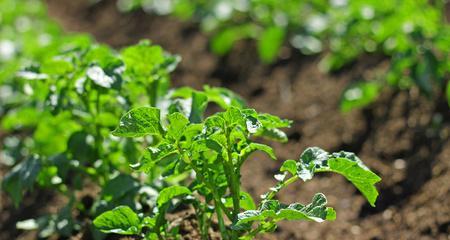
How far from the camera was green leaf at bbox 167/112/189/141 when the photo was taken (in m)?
2.25

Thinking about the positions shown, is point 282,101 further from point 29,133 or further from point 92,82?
point 92,82

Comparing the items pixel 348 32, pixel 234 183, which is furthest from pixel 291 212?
pixel 348 32

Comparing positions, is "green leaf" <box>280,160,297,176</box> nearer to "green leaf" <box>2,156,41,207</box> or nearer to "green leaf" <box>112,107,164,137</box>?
"green leaf" <box>112,107,164,137</box>

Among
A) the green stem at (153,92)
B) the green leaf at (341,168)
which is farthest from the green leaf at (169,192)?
the green stem at (153,92)

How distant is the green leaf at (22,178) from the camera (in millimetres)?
2799

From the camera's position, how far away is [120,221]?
2.41 meters

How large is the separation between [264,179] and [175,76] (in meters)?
1.51

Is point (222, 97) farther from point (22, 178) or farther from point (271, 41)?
point (271, 41)

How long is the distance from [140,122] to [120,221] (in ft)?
1.13

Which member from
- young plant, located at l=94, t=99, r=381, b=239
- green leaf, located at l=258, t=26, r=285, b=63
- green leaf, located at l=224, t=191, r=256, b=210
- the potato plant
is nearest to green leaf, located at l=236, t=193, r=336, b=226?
young plant, located at l=94, t=99, r=381, b=239

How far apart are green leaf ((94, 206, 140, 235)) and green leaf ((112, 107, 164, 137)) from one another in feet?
0.88

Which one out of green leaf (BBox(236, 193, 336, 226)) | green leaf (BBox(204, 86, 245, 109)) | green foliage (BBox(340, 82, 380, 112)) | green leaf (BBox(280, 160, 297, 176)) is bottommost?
green leaf (BBox(236, 193, 336, 226))

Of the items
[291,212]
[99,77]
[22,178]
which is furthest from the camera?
[22,178]

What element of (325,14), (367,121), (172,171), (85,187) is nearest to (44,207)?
(85,187)
